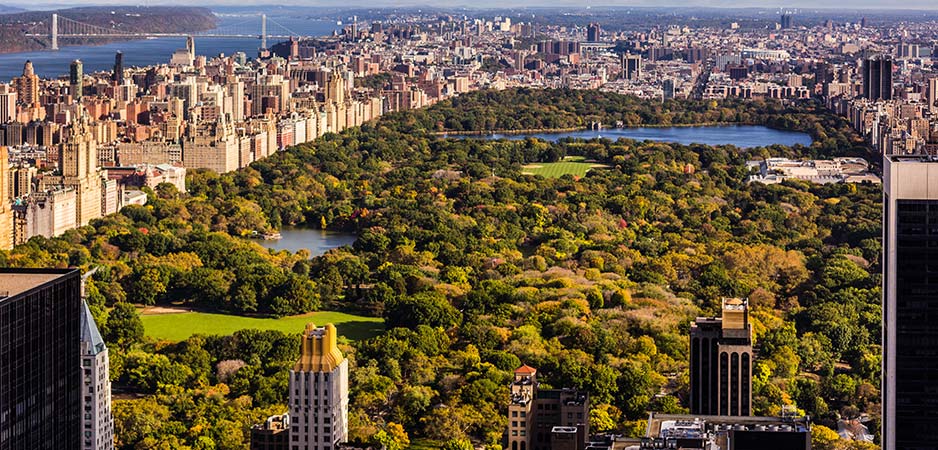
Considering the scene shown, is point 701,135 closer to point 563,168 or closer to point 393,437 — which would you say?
point 563,168

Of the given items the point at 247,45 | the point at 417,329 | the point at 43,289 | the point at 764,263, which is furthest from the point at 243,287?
the point at 247,45

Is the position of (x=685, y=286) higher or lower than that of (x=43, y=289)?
lower

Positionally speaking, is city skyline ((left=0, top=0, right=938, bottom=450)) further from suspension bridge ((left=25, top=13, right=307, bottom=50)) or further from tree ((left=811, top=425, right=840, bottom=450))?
suspension bridge ((left=25, top=13, right=307, bottom=50))

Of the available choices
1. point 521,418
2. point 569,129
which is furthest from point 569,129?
point 521,418

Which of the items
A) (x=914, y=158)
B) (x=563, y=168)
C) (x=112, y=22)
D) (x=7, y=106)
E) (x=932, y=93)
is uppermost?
(x=914, y=158)

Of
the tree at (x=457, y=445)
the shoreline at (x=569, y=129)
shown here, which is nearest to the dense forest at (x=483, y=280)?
the tree at (x=457, y=445)

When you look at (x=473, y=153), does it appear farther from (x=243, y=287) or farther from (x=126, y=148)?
(x=243, y=287)
